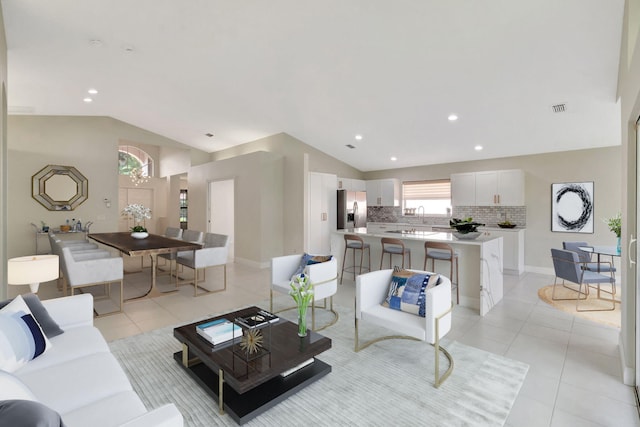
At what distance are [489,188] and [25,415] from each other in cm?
740

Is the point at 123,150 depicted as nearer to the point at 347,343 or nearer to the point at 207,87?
the point at 207,87

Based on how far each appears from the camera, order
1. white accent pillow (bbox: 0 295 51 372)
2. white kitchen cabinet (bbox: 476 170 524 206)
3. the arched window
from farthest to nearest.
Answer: the arched window, white kitchen cabinet (bbox: 476 170 524 206), white accent pillow (bbox: 0 295 51 372)

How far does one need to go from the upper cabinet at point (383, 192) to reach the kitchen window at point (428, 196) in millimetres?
286

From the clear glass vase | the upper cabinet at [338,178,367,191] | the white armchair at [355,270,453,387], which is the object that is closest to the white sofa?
the clear glass vase

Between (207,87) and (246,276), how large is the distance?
3472mm

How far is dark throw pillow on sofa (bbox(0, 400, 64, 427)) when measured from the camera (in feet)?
2.84

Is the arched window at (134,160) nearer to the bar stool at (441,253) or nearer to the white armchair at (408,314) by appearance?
the bar stool at (441,253)

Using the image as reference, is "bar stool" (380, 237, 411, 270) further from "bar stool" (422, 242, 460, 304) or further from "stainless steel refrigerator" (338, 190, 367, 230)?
"stainless steel refrigerator" (338, 190, 367, 230)

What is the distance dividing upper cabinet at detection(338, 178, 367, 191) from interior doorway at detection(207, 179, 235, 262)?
117 inches

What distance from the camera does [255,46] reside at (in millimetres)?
3820

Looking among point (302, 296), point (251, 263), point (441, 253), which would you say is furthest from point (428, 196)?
point (302, 296)

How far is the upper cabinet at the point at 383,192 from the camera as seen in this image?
8203 millimetres

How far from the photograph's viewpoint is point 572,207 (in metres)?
5.93

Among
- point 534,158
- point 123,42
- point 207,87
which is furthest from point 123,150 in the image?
point 534,158
